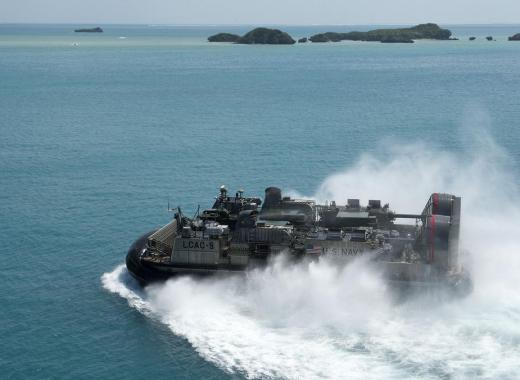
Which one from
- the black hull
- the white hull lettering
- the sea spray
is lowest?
the sea spray

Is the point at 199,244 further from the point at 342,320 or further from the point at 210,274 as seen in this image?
the point at 342,320

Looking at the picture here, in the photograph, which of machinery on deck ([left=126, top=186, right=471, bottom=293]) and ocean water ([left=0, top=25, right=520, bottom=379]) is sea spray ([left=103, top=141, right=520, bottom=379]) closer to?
ocean water ([left=0, top=25, right=520, bottom=379])

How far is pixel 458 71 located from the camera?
6826 inches

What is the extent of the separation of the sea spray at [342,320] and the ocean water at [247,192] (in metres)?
0.10

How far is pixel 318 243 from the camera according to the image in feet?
134

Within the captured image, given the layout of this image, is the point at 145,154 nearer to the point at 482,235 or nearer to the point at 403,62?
the point at 482,235

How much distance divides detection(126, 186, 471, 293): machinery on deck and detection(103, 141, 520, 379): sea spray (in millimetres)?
782

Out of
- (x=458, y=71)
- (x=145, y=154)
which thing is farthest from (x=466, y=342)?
(x=458, y=71)

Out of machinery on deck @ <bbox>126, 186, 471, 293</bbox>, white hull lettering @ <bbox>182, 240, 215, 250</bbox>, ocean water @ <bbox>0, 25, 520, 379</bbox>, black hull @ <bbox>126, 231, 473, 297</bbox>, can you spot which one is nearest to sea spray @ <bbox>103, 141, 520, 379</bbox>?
ocean water @ <bbox>0, 25, 520, 379</bbox>

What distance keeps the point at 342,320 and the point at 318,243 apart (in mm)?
5375

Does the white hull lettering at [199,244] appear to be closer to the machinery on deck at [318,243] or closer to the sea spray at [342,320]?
the machinery on deck at [318,243]

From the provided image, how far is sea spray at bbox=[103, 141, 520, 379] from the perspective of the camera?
32.4 meters

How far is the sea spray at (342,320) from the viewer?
32.4 meters

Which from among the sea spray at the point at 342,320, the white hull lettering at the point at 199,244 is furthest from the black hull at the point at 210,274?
the white hull lettering at the point at 199,244
